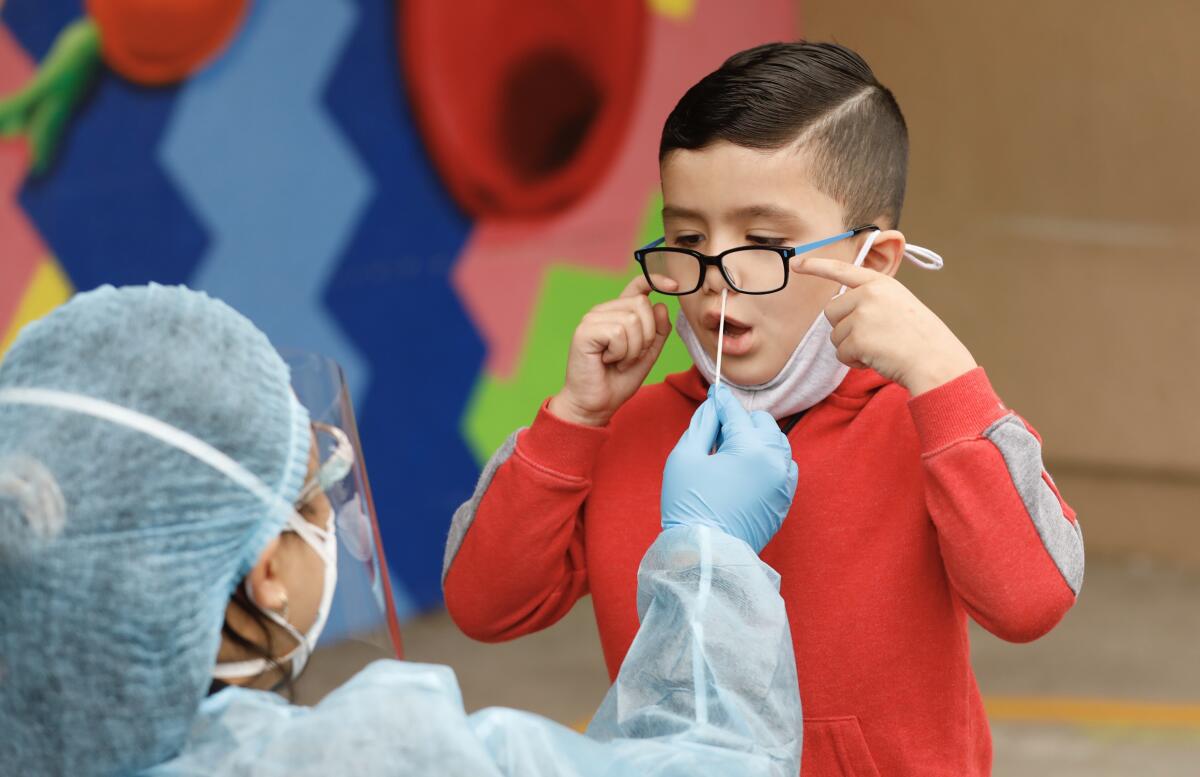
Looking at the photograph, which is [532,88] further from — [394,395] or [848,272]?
[848,272]

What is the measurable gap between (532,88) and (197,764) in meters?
3.41

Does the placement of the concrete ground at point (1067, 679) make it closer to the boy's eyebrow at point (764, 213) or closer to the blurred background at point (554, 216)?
the blurred background at point (554, 216)

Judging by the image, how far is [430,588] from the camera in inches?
163

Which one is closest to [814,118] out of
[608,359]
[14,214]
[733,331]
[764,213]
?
[764,213]

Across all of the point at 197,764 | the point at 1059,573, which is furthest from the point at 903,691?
the point at 197,764

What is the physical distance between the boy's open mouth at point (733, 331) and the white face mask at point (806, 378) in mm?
44

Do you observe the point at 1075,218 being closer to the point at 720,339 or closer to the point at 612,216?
the point at 612,216

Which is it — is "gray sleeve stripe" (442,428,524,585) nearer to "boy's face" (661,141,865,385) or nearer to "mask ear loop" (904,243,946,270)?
"boy's face" (661,141,865,385)

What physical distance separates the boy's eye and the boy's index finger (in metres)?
0.05

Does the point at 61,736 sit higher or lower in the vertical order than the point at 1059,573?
higher

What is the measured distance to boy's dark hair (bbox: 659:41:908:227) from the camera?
148cm

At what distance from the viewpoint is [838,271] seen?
4.67ft

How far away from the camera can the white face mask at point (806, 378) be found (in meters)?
1.51

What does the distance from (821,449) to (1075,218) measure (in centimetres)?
355
